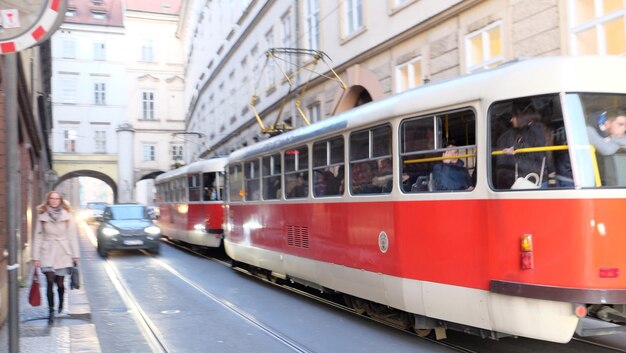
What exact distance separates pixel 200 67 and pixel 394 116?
42126mm

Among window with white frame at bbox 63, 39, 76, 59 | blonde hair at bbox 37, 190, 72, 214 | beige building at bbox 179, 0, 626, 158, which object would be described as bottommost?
blonde hair at bbox 37, 190, 72, 214

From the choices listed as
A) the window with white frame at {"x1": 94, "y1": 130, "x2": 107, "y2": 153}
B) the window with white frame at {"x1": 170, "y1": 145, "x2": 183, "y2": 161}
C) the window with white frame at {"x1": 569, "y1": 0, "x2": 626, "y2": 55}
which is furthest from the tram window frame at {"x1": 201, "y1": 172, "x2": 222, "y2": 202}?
the window with white frame at {"x1": 94, "y1": 130, "x2": 107, "y2": 153}

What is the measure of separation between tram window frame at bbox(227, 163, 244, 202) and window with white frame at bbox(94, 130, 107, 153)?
42.2 meters

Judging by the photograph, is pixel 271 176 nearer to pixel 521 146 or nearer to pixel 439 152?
pixel 439 152

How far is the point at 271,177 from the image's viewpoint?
9945 millimetres

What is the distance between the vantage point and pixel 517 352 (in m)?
5.80

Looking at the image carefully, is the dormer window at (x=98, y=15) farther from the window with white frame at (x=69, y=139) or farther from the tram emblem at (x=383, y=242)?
the tram emblem at (x=383, y=242)

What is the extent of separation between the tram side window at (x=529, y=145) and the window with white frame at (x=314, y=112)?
46.6 ft

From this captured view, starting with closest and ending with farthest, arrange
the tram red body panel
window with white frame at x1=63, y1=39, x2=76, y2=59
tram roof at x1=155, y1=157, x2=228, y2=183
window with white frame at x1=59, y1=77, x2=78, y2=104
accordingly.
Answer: the tram red body panel, tram roof at x1=155, y1=157, x2=228, y2=183, window with white frame at x1=59, y1=77, x2=78, y2=104, window with white frame at x1=63, y1=39, x2=76, y2=59

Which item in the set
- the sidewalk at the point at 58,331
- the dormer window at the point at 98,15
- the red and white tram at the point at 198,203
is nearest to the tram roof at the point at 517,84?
the sidewalk at the point at 58,331

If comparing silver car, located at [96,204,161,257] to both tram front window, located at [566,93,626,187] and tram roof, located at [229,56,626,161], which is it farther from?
tram front window, located at [566,93,626,187]

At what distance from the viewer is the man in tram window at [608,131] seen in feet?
15.6

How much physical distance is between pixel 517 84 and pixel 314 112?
599 inches

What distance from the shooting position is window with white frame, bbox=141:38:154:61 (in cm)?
5500
